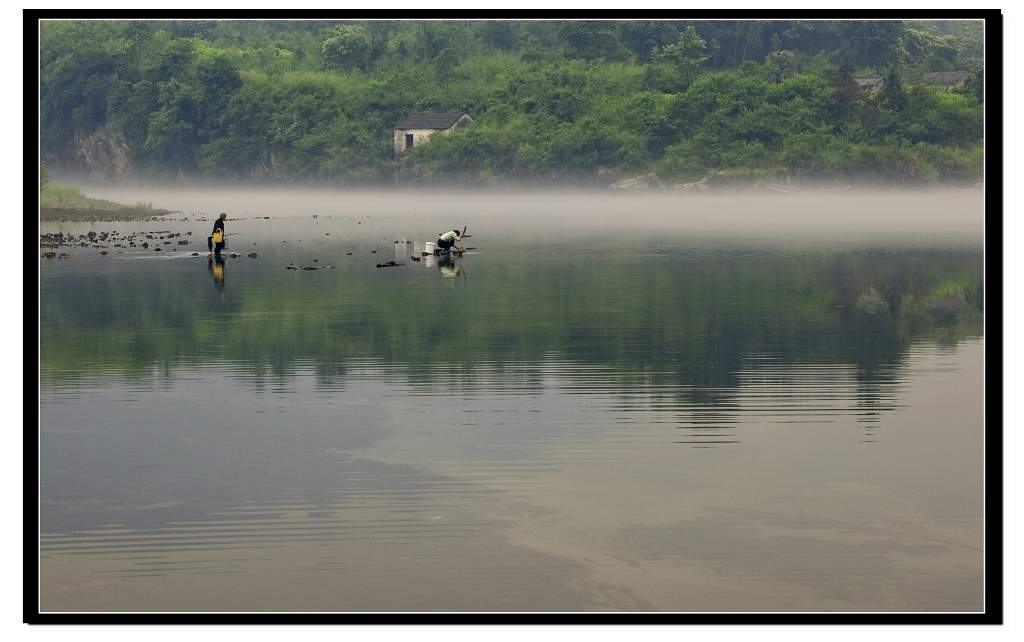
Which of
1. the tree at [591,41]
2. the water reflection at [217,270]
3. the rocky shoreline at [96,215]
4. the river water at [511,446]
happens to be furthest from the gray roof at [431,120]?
the river water at [511,446]

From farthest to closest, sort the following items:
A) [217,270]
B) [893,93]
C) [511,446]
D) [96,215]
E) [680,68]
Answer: [680,68]
[893,93]
[96,215]
[217,270]
[511,446]

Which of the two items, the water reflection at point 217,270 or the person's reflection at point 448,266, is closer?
the water reflection at point 217,270

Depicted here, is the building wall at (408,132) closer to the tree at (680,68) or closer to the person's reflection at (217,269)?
the tree at (680,68)

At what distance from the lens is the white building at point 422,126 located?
127 metres

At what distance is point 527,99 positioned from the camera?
124 m

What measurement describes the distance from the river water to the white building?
A: 92.6 meters

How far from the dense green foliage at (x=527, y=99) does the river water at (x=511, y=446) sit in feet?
261

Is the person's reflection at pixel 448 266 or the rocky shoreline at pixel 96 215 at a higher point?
the rocky shoreline at pixel 96 215

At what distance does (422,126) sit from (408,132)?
174 cm

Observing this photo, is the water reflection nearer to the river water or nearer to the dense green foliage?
the river water

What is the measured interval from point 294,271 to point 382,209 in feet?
183

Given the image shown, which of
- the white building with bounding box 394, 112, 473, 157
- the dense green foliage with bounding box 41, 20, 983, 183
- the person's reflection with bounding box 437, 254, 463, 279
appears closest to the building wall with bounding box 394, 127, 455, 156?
the white building with bounding box 394, 112, 473, 157

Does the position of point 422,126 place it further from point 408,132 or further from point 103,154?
point 103,154

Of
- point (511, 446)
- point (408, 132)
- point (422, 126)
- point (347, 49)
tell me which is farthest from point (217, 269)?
point (347, 49)
